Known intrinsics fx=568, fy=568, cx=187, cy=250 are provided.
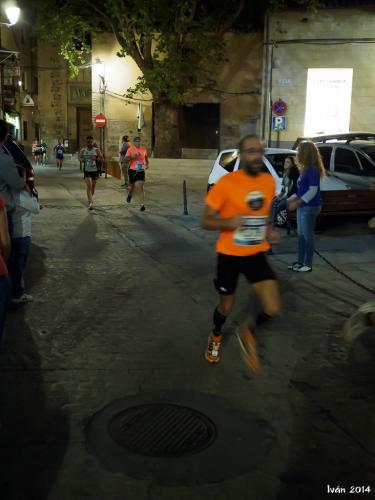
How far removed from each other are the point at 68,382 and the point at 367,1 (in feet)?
86.8

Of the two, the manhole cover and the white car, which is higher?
the white car

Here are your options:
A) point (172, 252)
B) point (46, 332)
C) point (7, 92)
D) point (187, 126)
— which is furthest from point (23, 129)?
point (46, 332)

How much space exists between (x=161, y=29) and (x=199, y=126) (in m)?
7.38

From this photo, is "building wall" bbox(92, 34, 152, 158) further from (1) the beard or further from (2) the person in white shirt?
(1) the beard

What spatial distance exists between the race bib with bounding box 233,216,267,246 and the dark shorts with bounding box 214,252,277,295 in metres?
0.13

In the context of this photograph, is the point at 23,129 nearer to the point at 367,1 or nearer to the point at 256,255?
the point at 367,1

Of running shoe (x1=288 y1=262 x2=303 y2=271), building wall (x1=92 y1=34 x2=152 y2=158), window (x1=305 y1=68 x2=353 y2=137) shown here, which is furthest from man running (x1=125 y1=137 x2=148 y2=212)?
building wall (x1=92 y1=34 x2=152 y2=158)

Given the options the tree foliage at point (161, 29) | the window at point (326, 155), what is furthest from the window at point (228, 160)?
the tree foliage at point (161, 29)

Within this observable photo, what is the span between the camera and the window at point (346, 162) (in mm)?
12672

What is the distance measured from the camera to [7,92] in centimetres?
4025

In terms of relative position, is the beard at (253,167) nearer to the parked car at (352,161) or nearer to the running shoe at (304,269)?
the running shoe at (304,269)

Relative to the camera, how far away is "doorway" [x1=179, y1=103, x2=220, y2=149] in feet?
107

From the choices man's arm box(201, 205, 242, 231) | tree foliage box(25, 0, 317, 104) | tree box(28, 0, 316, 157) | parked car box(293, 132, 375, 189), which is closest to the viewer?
man's arm box(201, 205, 242, 231)

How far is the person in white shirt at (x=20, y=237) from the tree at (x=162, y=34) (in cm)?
2112
